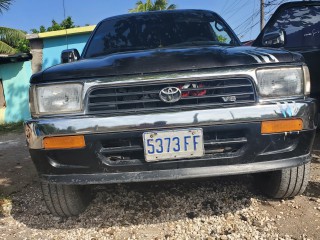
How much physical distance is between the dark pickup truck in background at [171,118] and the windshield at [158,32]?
1.02m

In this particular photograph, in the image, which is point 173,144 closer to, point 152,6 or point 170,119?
point 170,119

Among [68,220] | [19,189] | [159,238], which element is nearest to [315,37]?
[159,238]

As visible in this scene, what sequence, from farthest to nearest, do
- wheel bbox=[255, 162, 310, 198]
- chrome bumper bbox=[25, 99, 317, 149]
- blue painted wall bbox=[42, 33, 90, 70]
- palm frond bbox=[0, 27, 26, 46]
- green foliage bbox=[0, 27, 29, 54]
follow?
palm frond bbox=[0, 27, 26, 46], green foliage bbox=[0, 27, 29, 54], blue painted wall bbox=[42, 33, 90, 70], wheel bbox=[255, 162, 310, 198], chrome bumper bbox=[25, 99, 317, 149]

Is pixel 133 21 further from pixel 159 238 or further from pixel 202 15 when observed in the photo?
pixel 159 238

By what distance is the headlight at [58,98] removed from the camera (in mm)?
2336

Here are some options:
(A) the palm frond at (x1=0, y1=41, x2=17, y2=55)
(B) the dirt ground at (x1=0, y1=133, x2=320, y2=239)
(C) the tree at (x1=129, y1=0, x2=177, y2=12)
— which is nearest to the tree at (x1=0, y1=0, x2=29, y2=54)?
(A) the palm frond at (x1=0, y1=41, x2=17, y2=55)

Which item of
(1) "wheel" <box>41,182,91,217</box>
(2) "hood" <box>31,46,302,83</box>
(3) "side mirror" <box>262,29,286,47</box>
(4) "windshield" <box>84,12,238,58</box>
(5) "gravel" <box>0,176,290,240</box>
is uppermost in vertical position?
(4) "windshield" <box>84,12,238,58</box>

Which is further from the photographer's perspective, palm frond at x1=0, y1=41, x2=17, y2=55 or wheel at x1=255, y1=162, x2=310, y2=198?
palm frond at x1=0, y1=41, x2=17, y2=55

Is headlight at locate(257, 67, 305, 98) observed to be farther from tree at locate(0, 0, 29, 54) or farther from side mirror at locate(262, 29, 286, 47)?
tree at locate(0, 0, 29, 54)

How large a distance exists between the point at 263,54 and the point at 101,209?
1.81 metres

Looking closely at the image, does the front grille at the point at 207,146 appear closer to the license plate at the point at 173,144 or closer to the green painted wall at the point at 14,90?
the license plate at the point at 173,144

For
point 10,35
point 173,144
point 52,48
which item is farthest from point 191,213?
point 10,35

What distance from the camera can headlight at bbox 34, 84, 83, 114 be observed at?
234 centimetres

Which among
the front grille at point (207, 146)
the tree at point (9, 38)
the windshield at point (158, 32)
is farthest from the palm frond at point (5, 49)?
the front grille at point (207, 146)
